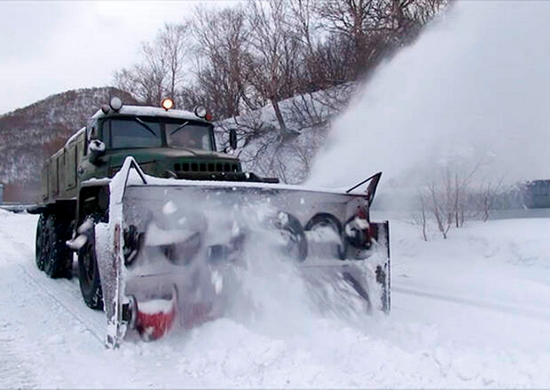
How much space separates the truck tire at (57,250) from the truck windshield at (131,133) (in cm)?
217

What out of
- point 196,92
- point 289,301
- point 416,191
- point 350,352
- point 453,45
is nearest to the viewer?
point 350,352

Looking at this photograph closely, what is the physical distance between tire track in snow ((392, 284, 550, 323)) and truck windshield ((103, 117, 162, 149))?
3.57 m

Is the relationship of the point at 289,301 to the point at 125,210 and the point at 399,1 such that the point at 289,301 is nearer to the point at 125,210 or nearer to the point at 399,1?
the point at 125,210

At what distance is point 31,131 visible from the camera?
291 ft

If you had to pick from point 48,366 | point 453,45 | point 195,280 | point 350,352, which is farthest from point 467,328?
point 453,45

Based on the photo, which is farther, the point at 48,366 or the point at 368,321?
the point at 368,321

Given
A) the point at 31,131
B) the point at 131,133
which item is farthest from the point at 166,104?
the point at 31,131

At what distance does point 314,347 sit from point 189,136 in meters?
3.92

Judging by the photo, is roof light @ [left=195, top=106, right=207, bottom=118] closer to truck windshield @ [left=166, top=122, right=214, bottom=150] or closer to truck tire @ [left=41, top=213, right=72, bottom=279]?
truck windshield @ [left=166, top=122, right=214, bottom=150]

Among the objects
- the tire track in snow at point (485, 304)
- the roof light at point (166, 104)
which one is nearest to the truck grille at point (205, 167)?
the roof light at point (166, 104)

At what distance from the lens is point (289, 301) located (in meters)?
4.77

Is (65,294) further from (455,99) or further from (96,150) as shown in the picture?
(455,99)

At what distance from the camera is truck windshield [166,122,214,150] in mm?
6980

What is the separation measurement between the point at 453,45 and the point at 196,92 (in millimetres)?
21383
